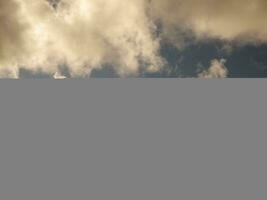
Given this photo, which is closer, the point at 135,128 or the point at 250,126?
the point at 250,126

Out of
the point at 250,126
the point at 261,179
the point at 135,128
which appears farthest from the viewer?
the point at 135,128

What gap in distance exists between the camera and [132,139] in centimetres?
7481

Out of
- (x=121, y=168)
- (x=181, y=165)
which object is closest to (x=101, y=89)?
(x=121, y=168)

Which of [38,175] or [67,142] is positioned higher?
[67,142]

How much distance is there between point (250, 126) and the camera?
6962cm

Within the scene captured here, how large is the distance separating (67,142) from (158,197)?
20.5 meters

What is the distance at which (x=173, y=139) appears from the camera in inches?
2874

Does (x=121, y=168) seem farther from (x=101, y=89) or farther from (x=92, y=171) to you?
(x=101, y=89)

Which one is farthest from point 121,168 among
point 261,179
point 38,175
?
point 261,179

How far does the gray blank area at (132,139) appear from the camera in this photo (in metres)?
69.8

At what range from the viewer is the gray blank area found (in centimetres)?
6975

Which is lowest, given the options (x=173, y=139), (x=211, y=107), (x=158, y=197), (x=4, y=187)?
(x=158, y=197)

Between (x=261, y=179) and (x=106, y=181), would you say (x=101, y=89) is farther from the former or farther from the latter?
(x=261, y=179)

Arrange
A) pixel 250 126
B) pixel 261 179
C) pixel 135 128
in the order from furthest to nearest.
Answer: pixel 135 128
pixel 250 126
pixel 261 179
